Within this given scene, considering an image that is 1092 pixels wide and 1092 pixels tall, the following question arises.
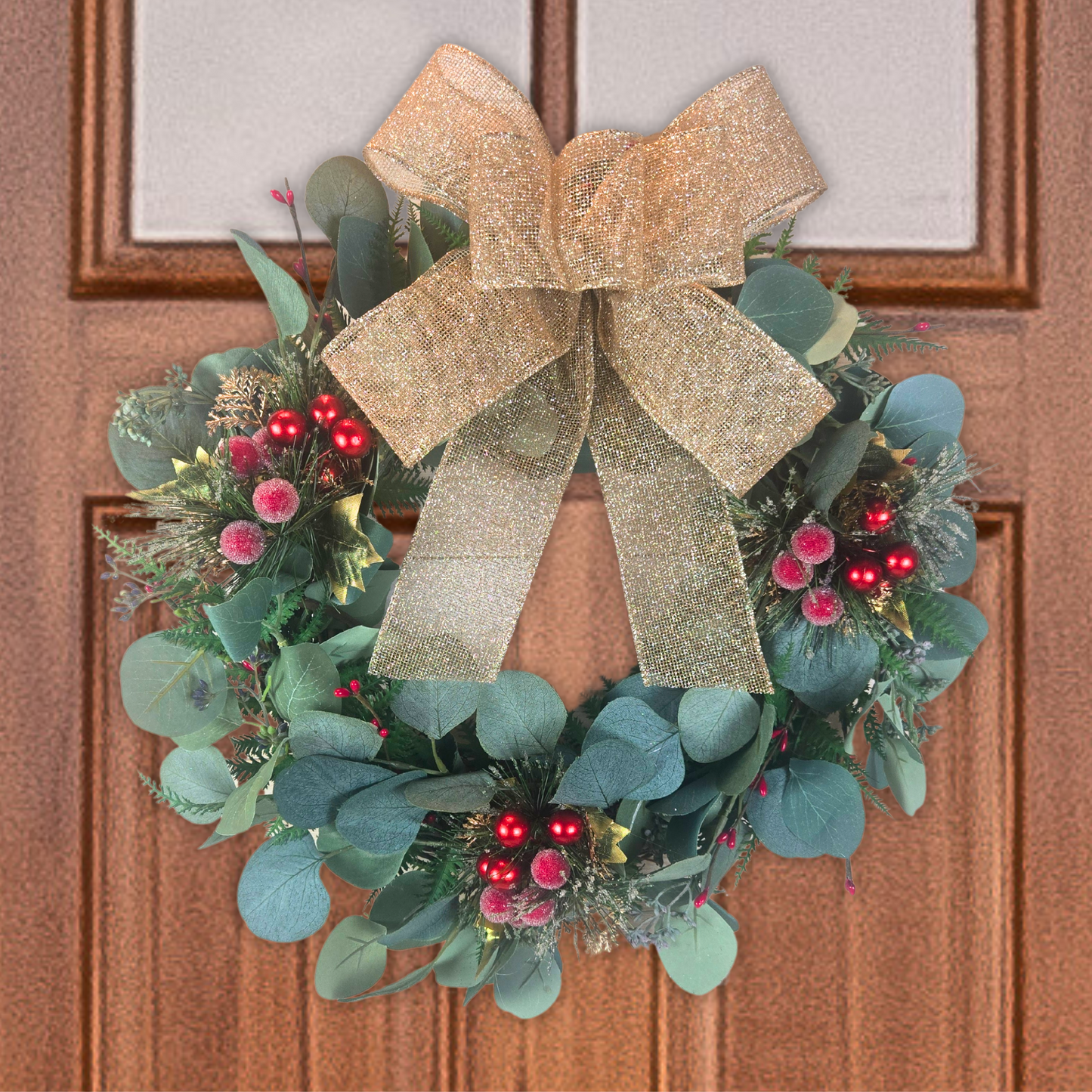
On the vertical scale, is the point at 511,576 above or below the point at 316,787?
above

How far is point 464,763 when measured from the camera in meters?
0.66

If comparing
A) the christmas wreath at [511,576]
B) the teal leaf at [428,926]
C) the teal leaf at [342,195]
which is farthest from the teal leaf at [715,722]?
the teal leaf at [342,195]

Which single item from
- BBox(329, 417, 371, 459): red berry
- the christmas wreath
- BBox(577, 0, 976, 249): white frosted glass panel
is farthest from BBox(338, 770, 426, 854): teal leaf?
BBox(577, 0, 976, 249): white frosted glass panel

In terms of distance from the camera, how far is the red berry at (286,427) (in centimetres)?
57

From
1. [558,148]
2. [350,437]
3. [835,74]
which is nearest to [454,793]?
[350,437]

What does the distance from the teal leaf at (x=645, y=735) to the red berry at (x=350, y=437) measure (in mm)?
259

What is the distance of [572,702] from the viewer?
0.73m

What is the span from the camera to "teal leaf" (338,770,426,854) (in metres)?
0.58

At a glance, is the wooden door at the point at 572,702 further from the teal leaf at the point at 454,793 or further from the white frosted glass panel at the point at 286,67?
the teal leaf at the point at 454,793

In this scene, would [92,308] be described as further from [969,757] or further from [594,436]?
[969,757]

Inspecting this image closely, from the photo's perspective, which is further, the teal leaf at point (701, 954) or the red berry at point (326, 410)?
the teal leaf at point (701, 954)

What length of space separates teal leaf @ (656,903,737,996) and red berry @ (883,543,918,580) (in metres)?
0.33

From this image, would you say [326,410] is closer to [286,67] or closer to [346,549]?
[346,549]

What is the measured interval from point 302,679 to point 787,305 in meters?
0.43
